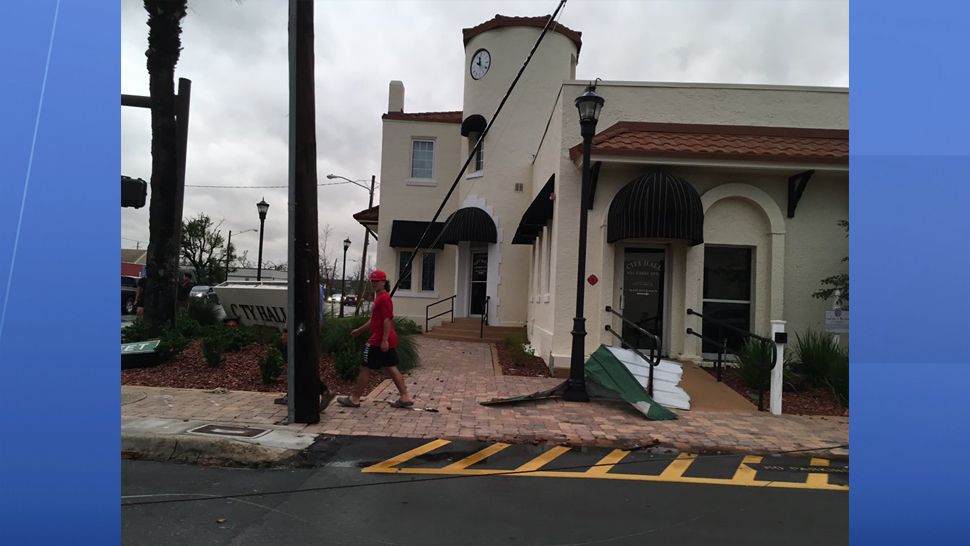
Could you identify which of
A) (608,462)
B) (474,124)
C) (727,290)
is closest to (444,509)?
(608,462)

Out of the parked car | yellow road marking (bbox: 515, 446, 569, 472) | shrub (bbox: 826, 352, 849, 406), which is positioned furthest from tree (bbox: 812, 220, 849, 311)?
the parked car

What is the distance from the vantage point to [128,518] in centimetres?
379

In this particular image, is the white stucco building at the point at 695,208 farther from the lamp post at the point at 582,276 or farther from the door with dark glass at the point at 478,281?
the door with dark glass at the point at 478,281

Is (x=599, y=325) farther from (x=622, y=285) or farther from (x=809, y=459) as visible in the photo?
(x=809, y=459)

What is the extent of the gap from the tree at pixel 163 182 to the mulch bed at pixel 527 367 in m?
6.42

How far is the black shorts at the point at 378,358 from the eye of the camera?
704 centimetres

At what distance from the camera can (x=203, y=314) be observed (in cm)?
1188

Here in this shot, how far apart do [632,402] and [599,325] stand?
281 centimetres

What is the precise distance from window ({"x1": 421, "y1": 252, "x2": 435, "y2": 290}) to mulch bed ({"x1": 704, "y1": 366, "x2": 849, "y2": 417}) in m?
11.7

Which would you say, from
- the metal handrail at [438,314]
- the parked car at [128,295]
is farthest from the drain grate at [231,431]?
the parked car at [128,295]

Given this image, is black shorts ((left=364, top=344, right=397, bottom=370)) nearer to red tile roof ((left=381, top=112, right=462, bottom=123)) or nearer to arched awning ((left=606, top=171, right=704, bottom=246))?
arched awning ((left=606, top=171, right=704, bottom=246))

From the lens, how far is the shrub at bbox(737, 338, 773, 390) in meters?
8.25

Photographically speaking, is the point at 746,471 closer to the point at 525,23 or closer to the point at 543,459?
the point at 543,459

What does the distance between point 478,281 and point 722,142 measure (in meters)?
9.47
